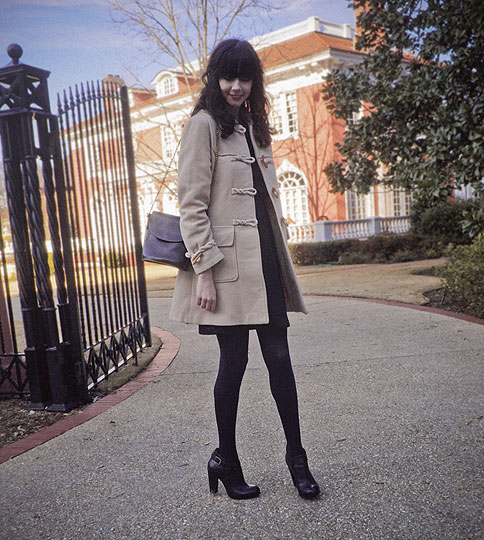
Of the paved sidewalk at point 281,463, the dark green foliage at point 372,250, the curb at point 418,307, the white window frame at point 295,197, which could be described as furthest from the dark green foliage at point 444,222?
the paved sidewalk at point 281,463

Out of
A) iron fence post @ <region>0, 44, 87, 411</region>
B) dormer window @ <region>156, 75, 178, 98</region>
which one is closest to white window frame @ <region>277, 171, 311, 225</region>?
dormer window @ <region>156, 75, 178, 98</region>

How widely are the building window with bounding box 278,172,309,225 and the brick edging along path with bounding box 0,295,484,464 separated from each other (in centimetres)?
1532

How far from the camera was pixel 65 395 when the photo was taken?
12.0 ft

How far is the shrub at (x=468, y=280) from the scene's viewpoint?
6.13 metres

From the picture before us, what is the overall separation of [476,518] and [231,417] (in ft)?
3.43

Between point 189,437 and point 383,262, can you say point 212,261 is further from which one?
point 383,262

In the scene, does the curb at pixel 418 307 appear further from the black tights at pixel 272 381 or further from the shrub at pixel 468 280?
the black tights at pixel 272 381

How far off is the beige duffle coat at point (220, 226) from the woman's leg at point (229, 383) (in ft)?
0.46

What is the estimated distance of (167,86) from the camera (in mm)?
26219

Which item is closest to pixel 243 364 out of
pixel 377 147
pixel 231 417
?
pixel 231 417

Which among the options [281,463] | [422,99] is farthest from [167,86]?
[281,463]

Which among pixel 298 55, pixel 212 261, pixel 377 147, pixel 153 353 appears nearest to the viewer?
pixel 212 261

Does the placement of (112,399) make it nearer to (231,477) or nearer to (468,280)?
(231,477)

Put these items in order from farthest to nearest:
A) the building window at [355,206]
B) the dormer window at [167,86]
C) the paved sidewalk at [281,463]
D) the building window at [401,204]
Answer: the dormer window at [167,86], the building window at [401,204], the building window at [355,206], the paved sidewalk at [281,463]
